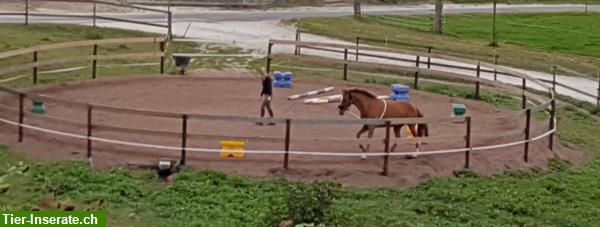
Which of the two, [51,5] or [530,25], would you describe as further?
[530,25]

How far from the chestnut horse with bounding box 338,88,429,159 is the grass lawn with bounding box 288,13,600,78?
17.5 m

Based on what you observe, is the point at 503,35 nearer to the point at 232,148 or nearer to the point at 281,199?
the point at 232,148

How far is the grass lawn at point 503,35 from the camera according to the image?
131 feet

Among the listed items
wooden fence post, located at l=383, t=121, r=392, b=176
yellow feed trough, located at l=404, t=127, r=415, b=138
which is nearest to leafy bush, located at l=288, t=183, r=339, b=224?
wooden fence post, located at l=383, t=121, r=392, b=176

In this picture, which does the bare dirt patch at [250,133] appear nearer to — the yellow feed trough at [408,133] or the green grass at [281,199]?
the yellow feed trough at [408,133]

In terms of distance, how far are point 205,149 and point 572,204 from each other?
224 inches

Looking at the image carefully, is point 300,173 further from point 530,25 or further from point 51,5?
point 530,25

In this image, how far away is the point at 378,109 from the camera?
18.1 metres

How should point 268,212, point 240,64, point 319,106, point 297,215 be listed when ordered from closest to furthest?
point 297,215, point 268,212, point 319,106, point 240,64

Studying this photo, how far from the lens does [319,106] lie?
2311 cm

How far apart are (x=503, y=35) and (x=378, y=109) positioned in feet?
118

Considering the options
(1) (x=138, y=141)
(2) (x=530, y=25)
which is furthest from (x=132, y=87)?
(2) (x=530, y=25)

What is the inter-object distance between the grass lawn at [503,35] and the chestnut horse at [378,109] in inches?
690

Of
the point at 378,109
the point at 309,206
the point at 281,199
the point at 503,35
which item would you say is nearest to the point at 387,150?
the point at 378,109
